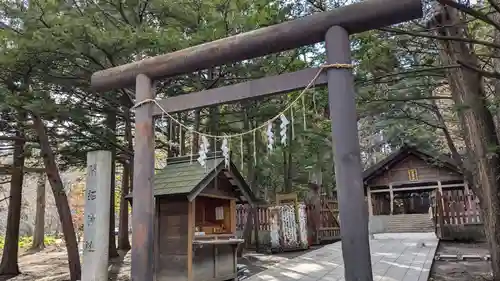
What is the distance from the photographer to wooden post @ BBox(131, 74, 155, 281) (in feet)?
16.2

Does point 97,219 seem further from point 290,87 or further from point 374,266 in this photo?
point 374,266

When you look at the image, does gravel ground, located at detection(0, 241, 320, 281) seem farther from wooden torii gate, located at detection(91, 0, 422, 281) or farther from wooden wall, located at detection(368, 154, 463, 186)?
wooden wall, located at detection(368, 154, 463, 186)

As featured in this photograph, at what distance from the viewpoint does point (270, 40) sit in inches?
181

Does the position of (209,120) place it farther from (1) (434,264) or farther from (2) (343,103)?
(2) (343,103)

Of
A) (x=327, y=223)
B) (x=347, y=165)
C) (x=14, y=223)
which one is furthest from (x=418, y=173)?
(x=14, y=223)

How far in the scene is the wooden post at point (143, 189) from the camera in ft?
16.2

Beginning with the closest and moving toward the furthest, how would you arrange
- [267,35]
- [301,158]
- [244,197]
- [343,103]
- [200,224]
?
[343,103]
[267,35]
[200,224]
[244,197]
[301,158]

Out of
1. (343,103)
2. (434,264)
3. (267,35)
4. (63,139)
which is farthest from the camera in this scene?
(63,139)

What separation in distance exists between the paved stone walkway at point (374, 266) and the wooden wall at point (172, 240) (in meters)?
1.71

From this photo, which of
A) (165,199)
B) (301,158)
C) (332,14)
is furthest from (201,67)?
(301,158)

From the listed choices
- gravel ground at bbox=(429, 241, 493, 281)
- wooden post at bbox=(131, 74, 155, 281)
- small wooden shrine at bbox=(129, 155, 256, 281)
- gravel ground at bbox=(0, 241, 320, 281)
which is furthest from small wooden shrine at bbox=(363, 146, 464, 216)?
wooden post at bbox=(131, 74, 155, 281)

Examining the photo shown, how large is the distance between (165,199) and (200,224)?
1.12 meters

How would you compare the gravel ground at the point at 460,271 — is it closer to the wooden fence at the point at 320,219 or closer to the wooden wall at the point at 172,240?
the wooden wall at the point at 172,240

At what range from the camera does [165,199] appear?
797cm
